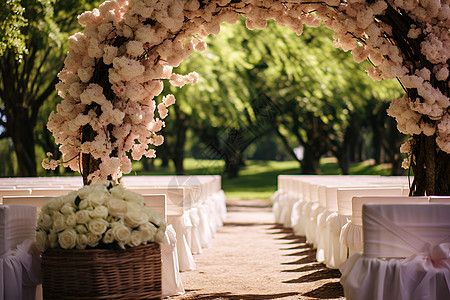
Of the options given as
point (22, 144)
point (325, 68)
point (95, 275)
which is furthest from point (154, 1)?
point (325, 68)

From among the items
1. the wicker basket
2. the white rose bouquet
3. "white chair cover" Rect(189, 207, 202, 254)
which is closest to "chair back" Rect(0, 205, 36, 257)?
the white rose bouquet

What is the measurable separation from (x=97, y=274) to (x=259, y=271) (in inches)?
139

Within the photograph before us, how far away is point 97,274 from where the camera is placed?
3.02 m

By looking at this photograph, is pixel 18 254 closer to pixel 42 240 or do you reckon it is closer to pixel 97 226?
pixel 42 240

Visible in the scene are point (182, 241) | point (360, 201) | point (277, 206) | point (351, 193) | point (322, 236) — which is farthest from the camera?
point (277, 206)

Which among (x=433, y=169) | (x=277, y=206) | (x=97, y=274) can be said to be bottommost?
(x=277, y=206)

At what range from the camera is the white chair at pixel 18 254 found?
3432mm

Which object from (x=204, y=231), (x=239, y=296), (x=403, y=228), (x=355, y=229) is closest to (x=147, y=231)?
(x=403, y=228)

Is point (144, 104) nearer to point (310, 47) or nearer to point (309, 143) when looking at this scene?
point (310, 47)

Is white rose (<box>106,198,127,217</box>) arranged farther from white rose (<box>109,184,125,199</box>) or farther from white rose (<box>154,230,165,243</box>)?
white rose (<box>154,230,165,243</box>)

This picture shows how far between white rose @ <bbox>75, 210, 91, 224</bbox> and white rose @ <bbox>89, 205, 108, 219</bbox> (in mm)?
23

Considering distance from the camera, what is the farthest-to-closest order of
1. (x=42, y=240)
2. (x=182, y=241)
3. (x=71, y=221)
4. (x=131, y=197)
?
1. (x=182, y=241)
2. (x=131, y=197)
3. (x=42, y=240)
4. (x=71, y=221)

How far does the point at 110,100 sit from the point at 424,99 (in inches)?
106

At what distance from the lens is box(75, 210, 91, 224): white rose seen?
312cm
